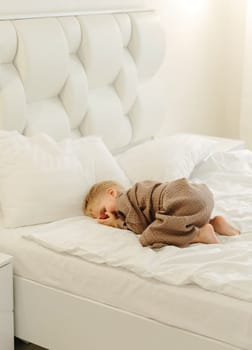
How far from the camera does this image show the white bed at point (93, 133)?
192 cm

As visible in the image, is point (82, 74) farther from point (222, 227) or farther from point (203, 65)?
point (203, 65)

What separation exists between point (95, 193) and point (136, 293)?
0.55 meters

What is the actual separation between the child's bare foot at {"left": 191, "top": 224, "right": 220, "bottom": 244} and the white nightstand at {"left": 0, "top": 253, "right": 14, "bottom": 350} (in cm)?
62

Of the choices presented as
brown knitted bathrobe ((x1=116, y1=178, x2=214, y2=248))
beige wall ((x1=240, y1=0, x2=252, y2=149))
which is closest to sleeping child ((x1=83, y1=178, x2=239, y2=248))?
brown knitted bathrobe ((x1=116, y1=178, x2=214, y2=248))

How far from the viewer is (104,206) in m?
2.38

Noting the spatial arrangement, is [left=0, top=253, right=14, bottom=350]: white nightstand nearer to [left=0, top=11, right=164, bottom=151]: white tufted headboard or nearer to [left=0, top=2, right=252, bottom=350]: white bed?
[left=0, top=2, right=252, bottom=350]: white bed

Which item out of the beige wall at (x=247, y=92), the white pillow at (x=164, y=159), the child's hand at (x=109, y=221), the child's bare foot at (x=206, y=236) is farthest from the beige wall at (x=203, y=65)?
the child's bare foot at (x=206, y=236)

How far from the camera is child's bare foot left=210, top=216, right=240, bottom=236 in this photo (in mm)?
2279

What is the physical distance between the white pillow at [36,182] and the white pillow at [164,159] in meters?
0.42

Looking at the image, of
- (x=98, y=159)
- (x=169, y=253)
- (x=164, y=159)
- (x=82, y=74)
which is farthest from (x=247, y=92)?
(x=169, y=253)

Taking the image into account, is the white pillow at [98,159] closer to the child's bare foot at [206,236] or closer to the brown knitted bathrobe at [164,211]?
the brown knitted bathrobe at [164,211]

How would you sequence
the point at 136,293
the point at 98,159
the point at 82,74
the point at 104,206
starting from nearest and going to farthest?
the point at 136,293, the point at 104,206, the point at 98,159, the point at 82,74

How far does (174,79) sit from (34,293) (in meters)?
1.91

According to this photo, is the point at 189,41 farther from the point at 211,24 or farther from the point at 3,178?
the point at 3,178
